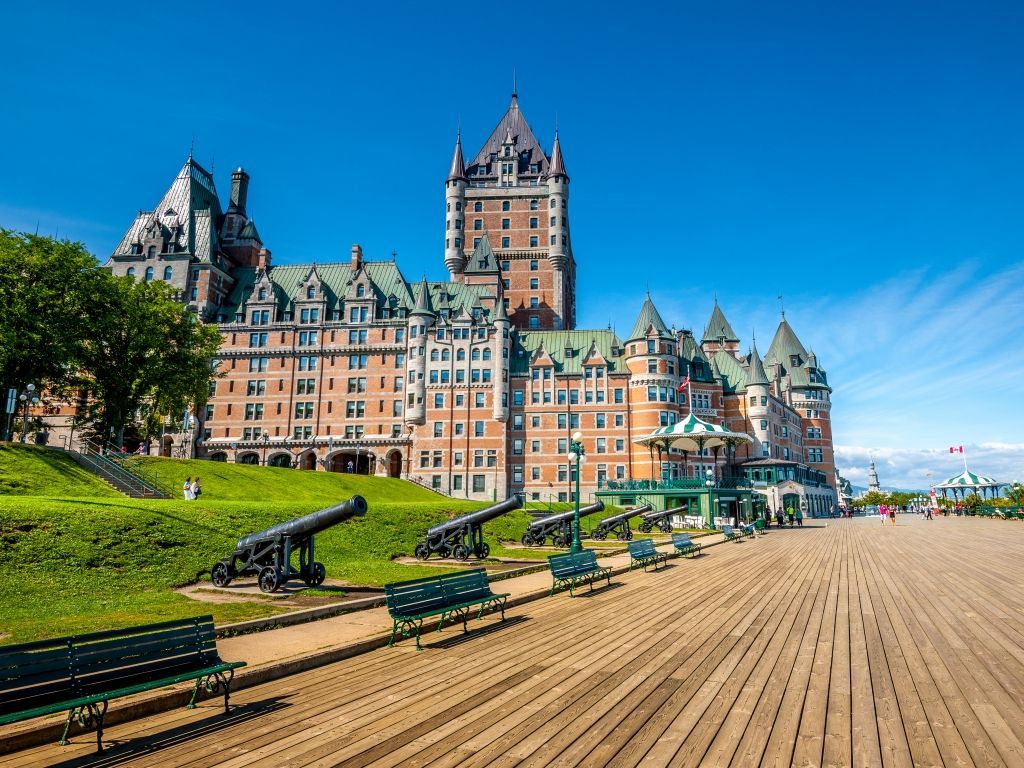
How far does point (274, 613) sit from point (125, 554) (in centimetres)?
813

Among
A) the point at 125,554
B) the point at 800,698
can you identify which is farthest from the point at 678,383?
the point at 800,698

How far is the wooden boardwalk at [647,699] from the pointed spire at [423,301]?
56.9m

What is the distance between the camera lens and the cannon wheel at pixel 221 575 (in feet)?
50.7

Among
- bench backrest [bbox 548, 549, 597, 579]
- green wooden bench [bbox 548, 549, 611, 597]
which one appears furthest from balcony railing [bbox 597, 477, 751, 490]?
bench backrest [bbox 548, 549, 597, 579]

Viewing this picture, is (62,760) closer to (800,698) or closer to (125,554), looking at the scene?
(800,698)

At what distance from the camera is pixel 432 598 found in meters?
10.8

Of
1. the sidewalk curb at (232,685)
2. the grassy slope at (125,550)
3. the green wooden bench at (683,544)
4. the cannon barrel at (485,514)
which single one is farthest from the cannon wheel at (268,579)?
the green wooden bench at (683,544)

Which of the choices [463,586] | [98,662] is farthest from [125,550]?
[98,662]

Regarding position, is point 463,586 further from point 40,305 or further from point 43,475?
point 40,305

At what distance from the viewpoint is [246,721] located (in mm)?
6543

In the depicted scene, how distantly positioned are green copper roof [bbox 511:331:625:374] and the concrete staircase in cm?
4246

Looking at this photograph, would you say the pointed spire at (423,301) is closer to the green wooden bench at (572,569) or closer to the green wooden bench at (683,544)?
the green wooden bench at (683,544)

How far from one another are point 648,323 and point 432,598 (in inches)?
2437

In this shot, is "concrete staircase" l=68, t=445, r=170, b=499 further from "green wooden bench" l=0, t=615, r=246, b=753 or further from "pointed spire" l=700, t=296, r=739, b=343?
"pointed spire" l=700, t=296, r=739, b=343
